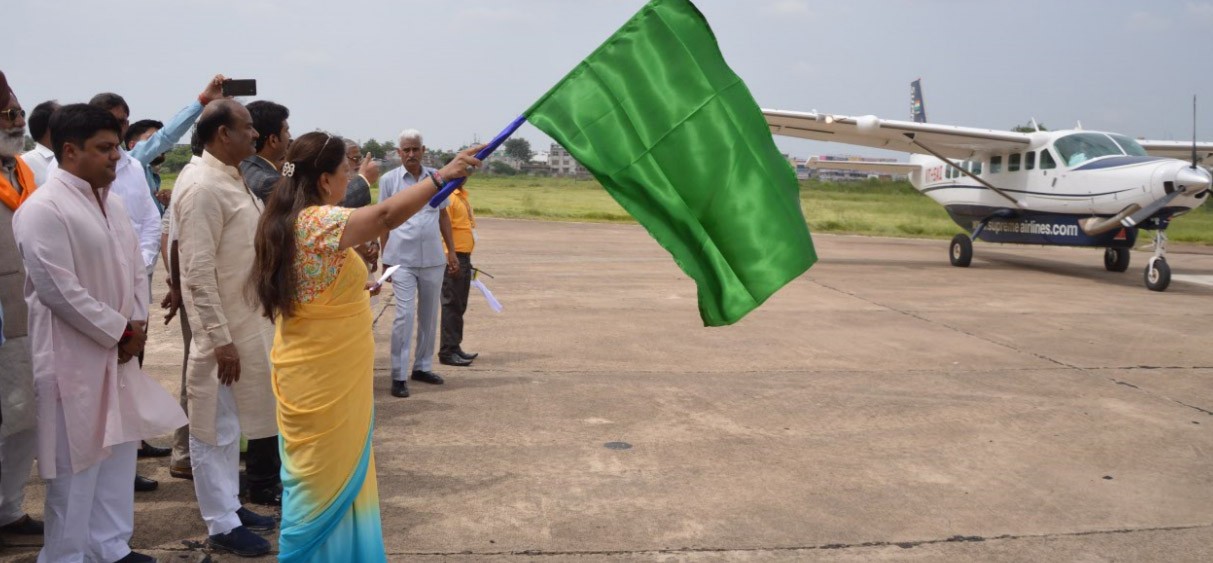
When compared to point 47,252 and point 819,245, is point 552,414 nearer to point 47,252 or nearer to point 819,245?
point 47,252

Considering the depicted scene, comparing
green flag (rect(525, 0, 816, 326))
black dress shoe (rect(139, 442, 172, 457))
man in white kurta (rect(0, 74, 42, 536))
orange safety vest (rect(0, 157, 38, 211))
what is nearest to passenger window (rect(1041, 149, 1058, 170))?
green flag (rect(525, 0, 816, 326))

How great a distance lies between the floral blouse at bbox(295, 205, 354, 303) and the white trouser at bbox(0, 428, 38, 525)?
1.58 meters

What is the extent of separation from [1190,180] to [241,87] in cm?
1441

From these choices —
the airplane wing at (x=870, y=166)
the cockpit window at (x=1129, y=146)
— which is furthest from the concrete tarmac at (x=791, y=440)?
the airplane wing at (x=870, y=166)

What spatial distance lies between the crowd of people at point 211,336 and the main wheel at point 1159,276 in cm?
1326

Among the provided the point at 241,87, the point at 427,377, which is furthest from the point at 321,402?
the point at 427,377

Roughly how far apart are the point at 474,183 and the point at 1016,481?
2384 inches

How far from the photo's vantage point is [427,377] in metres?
7.02

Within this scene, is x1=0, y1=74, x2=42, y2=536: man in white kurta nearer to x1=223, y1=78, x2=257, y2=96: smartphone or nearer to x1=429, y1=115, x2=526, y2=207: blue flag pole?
x1=223, y1=78, x2=257, y2=96: smartphone

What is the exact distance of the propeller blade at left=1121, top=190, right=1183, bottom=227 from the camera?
47.8 feet

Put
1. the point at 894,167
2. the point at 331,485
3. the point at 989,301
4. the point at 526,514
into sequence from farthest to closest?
1. the point at 894,167
2. the point at 989,301
3. the point at 526,514
4. the point at 331,485

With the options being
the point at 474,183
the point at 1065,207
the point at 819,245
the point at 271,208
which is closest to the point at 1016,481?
the point at 271,208

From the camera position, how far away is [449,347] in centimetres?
771

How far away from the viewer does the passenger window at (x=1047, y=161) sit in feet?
55.9
